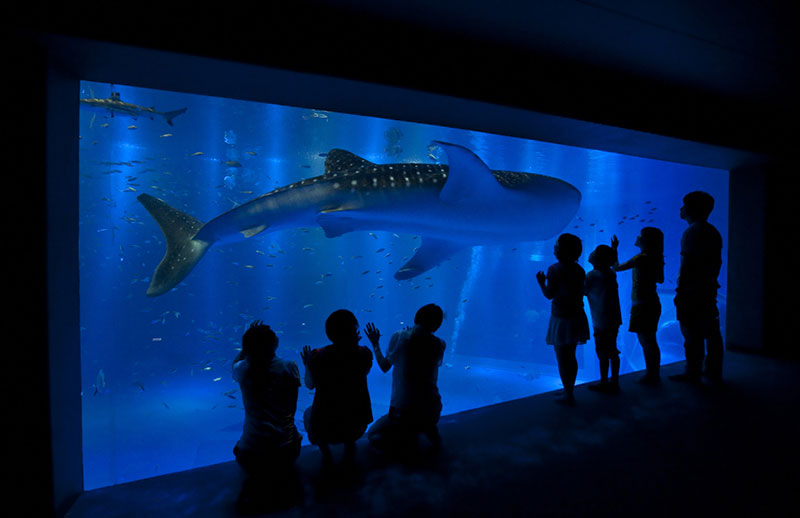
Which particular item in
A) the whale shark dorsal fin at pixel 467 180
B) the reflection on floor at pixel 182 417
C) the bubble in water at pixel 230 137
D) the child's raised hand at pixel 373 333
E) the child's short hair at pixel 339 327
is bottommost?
the reflection on floor at pixel 182 417

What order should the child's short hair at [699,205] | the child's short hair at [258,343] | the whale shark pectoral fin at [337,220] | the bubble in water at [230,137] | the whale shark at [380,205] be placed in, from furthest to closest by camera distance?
1. the bubble in water at [230,137]
2. the whale shark pectoral fin at [337,220]
3. the whale shark at [380,205]
4. the child's short hair at [699,205]
5. the child's short hair at [258,343]

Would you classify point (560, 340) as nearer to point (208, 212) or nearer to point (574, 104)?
point (574, 104)

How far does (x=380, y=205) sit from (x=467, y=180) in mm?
1058

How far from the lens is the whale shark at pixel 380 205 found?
14.5 ft

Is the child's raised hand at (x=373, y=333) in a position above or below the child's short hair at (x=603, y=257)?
below

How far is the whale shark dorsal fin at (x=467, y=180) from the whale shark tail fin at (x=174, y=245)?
3.06 m

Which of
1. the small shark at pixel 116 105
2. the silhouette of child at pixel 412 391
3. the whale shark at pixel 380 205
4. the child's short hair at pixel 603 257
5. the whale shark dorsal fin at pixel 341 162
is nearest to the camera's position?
the silhouette of child at pixel 412 391

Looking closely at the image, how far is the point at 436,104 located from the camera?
10.4ft

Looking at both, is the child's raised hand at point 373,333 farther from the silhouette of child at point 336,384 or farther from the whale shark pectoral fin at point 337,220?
the whale shark pectoral fin at point 337,220

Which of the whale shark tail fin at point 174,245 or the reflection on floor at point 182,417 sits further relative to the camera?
the reflection on floor at point 182,417

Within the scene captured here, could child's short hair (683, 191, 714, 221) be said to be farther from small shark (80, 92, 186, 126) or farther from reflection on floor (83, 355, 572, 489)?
small shark (80, 92, 186, 126)

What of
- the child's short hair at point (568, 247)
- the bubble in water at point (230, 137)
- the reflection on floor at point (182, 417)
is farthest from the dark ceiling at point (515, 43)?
the bubble in water at point (230, 137)

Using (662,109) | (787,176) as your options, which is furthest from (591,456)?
(787,176)

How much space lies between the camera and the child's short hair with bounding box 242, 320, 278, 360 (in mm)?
2176
